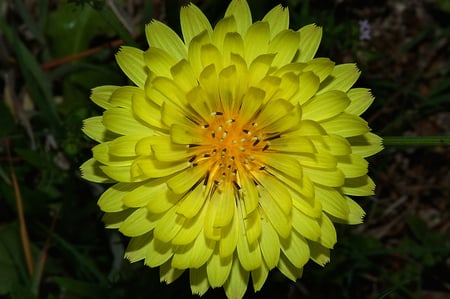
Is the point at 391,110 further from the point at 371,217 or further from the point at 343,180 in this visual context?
the point at 343,180

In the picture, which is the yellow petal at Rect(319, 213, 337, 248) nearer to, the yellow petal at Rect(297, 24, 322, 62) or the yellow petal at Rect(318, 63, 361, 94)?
the yellow petal at Rect(318, 63, 361, 94)

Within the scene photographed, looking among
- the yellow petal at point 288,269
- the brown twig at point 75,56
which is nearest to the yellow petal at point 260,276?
the yellow petal at point 288,269

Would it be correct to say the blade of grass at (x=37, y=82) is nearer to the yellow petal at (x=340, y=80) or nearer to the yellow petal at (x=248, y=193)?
the yellow petal at (x=248, y=193)

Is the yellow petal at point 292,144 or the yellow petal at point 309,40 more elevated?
the yellow petal at point 309,40

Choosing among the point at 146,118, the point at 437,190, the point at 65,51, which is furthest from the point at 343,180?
the point at 65,51

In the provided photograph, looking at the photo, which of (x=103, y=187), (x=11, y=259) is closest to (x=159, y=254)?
(x=103, y=187)

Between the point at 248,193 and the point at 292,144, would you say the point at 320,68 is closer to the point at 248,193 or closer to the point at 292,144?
the point at 292,144

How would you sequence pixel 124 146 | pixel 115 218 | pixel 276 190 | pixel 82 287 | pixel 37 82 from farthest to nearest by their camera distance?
1. pixel 37 82
2. pixel 82 287
3. pixel 115 218
4. pixel 276 190
5. pixel 124 146
